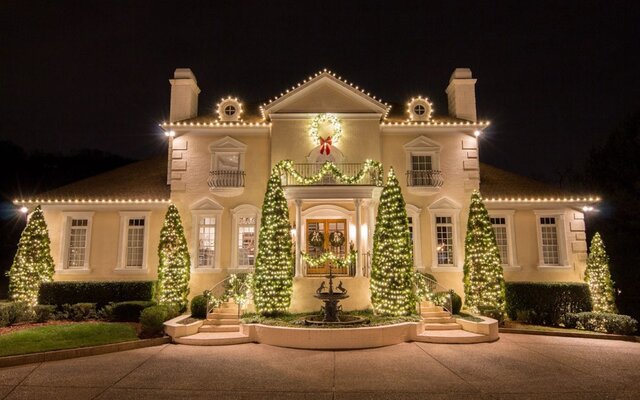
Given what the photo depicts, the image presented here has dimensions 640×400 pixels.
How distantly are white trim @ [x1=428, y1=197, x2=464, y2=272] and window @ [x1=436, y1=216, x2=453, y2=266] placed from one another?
18cm

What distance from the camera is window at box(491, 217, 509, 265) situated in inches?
730

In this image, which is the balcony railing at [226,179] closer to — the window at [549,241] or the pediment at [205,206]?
the pediment at [205,206]

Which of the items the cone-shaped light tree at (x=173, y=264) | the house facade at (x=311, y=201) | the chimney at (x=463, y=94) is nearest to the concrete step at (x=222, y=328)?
the cone-shaped light tree at (x=173, y=264)

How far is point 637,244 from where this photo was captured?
26.1 m

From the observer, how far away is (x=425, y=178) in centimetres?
1875

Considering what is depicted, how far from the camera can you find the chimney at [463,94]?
20.0m

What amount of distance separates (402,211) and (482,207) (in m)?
3.66

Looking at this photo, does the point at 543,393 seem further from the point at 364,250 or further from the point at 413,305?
the point at 364,250

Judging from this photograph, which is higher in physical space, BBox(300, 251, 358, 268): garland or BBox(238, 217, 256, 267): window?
BBox(238, 217, 256, 267): window

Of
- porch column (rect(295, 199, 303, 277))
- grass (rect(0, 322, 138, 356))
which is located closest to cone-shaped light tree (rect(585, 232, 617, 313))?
porch column (rect(295, 199, 303, 277))

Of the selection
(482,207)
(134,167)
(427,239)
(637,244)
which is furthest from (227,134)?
(637,244)

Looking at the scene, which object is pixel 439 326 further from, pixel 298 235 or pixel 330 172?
pixel 330 172

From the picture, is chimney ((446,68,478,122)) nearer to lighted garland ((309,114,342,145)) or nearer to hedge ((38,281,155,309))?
lighted garland ((309,114,342,145))

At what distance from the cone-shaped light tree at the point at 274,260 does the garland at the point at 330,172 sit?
4.77 ft
